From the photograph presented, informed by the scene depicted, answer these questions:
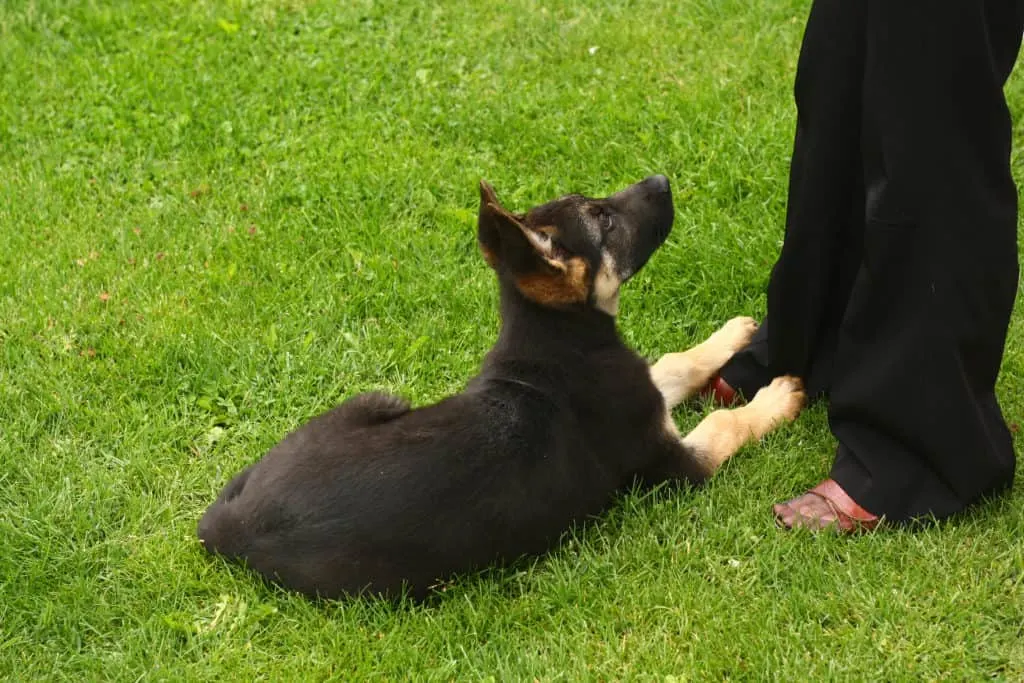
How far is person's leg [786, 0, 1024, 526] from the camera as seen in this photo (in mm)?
3941

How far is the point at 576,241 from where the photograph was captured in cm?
491

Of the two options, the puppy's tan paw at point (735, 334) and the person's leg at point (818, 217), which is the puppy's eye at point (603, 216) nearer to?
the person's leg at point (818, 217)

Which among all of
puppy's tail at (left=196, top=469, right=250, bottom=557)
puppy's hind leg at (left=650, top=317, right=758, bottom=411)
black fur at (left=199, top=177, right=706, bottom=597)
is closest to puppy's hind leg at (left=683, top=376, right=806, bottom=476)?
black fur at (left=199, top=177, right=706, bottom=597)

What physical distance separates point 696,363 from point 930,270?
4.74 feet

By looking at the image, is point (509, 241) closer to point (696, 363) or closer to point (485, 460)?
point (485, 460)

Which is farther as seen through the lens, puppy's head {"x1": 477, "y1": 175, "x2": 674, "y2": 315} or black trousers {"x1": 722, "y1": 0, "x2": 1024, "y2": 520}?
puppy's head {"x1": 477, "y1": 175, "x2": 674, "y2": 315}

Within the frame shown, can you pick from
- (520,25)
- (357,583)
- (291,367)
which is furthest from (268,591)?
(520,25)

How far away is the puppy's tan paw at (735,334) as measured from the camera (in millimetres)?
5613

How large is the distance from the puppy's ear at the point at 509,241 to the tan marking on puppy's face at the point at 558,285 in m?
0.03

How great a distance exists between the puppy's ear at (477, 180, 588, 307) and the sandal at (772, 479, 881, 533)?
3.75 feet

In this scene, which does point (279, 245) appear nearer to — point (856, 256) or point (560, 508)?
point (560, 508)

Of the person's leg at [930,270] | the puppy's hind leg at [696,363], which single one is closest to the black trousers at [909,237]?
the person's leg at [930,270]

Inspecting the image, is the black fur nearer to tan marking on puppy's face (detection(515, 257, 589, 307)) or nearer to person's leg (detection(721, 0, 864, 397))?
tan marking on puppy's face (detection(515, 257, 589, 307))

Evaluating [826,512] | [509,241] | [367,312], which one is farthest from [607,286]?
[367,312]
